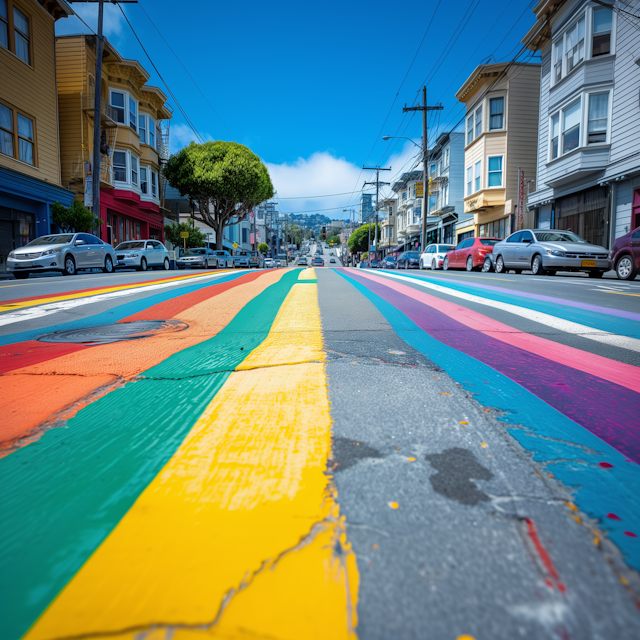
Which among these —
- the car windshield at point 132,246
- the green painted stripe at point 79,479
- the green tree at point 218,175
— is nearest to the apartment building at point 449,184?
the green tree at point 218,175

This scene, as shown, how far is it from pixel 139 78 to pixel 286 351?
103ft

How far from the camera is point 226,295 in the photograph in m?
6.16

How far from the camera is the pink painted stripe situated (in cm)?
244

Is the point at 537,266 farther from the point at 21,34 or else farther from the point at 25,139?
the point at 21,34

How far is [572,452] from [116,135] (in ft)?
98.0

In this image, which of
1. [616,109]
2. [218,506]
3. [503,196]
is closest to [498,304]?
[218,506]

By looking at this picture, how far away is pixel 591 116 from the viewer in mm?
17703

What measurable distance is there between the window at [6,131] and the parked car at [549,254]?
62.3ft

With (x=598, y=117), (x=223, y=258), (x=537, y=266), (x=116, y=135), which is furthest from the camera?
(x=223, y=258)

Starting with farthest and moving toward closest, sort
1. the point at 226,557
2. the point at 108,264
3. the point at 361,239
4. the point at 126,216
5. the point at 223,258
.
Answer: the point at 361,239
the point at 223,258
the point at 126,216
the point at 108,264
the point at 226,557

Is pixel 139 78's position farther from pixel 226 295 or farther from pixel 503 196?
pixel 226 295

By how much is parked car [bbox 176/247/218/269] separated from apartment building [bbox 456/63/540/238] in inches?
673

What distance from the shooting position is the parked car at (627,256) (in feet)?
35.5

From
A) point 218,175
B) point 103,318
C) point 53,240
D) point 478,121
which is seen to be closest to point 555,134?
point 478,121
